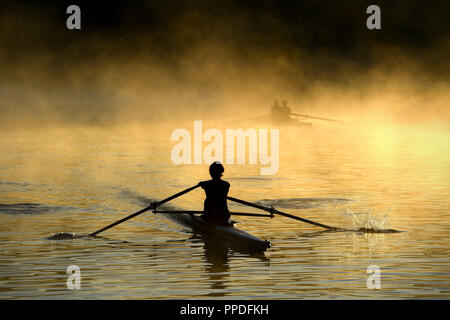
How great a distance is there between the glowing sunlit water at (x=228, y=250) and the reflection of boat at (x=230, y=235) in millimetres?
275

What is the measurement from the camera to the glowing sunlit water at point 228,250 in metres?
15.0

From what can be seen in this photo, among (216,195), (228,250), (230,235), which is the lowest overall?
(228,250)

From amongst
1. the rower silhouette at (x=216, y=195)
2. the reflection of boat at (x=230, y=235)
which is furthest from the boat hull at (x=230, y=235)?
the rower silhouette at (x=216, y=195)

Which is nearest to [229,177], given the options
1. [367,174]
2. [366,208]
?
[367,174]

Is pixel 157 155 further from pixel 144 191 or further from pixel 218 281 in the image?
pixel 218 281

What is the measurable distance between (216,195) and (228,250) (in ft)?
5.57

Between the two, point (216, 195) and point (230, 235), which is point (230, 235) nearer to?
point (230, 235)

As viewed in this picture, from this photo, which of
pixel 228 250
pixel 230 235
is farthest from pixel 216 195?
pixel 228 250

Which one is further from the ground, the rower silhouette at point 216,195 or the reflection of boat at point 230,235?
the rower silhouette at point 216,195

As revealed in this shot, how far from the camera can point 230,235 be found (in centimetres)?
1942

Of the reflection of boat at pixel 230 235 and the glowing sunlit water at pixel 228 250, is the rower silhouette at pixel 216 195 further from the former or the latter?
the glowing sunlit water at pixel 228 250

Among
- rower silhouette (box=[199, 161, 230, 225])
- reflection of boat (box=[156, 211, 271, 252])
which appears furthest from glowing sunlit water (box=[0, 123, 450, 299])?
rower silhouette (box=[199, 161, 230, 225])

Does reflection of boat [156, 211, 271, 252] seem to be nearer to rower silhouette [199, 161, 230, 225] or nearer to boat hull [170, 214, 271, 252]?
boat hull [170, 214, 271, 252]

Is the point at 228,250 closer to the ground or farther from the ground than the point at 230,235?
closer to the ground
